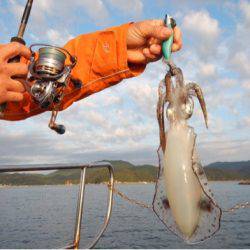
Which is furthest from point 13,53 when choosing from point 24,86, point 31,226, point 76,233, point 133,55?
point 31,226

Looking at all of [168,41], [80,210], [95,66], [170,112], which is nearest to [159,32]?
[168,41]

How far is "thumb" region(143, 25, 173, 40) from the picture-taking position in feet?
13.9

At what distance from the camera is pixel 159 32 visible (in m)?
4.36

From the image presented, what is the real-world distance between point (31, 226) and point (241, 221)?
3605 cm

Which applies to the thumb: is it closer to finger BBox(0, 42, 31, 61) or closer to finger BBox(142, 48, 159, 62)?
finger BBox(142, 48, 159, 62)

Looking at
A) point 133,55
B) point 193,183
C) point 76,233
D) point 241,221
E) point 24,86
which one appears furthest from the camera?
point 241,221

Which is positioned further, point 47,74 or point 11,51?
point 47,74

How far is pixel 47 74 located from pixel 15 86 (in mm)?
746

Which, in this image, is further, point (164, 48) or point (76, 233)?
point (76, 233)

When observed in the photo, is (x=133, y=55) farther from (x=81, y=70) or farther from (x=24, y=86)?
(x=24, y=86)

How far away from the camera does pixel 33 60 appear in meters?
4.59

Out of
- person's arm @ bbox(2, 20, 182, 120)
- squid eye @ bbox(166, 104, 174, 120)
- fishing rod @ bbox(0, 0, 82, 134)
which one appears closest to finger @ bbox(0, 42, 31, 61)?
fishing rod @ bbox(0, 0, 82, 134)

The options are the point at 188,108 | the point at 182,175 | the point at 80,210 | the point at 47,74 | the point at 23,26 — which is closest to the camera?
the point at 182,175

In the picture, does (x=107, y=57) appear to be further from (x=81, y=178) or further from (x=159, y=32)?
(x=81, y=178)
